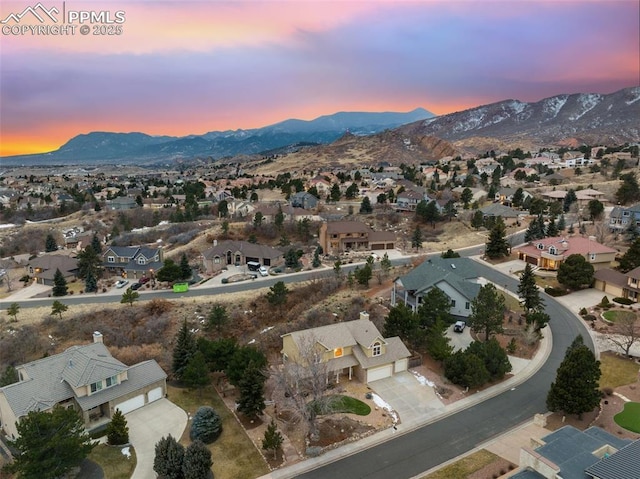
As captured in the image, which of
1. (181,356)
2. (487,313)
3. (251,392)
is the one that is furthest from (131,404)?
(487,313)

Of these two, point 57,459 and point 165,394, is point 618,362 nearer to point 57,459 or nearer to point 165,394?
point 165,394

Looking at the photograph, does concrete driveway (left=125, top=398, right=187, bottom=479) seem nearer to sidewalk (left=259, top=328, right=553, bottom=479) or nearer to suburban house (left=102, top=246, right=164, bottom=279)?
sidewalk (left=259, top=328, right=553, bottom=479)

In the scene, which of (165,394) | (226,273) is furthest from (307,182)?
(165,394)

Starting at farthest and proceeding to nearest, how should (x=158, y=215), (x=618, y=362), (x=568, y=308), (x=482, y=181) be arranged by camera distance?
(x=482, y=181)
(x=158, y=215)
(x=568, y=308)
(x=618, y=362)

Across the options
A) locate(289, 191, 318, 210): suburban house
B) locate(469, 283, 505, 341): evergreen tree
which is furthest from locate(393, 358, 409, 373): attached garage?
locate(289, 191, 318, 210): suburban house

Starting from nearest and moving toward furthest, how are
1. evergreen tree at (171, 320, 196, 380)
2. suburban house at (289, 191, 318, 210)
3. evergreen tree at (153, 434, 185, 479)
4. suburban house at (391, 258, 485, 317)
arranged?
evergreen tree at (153, 434, 185, 479)
evergreen tree at (171, 320, 196, 380)
suburban house at (391, 258, 485, 317)
suburban house at (289, 191, 318, 210)
